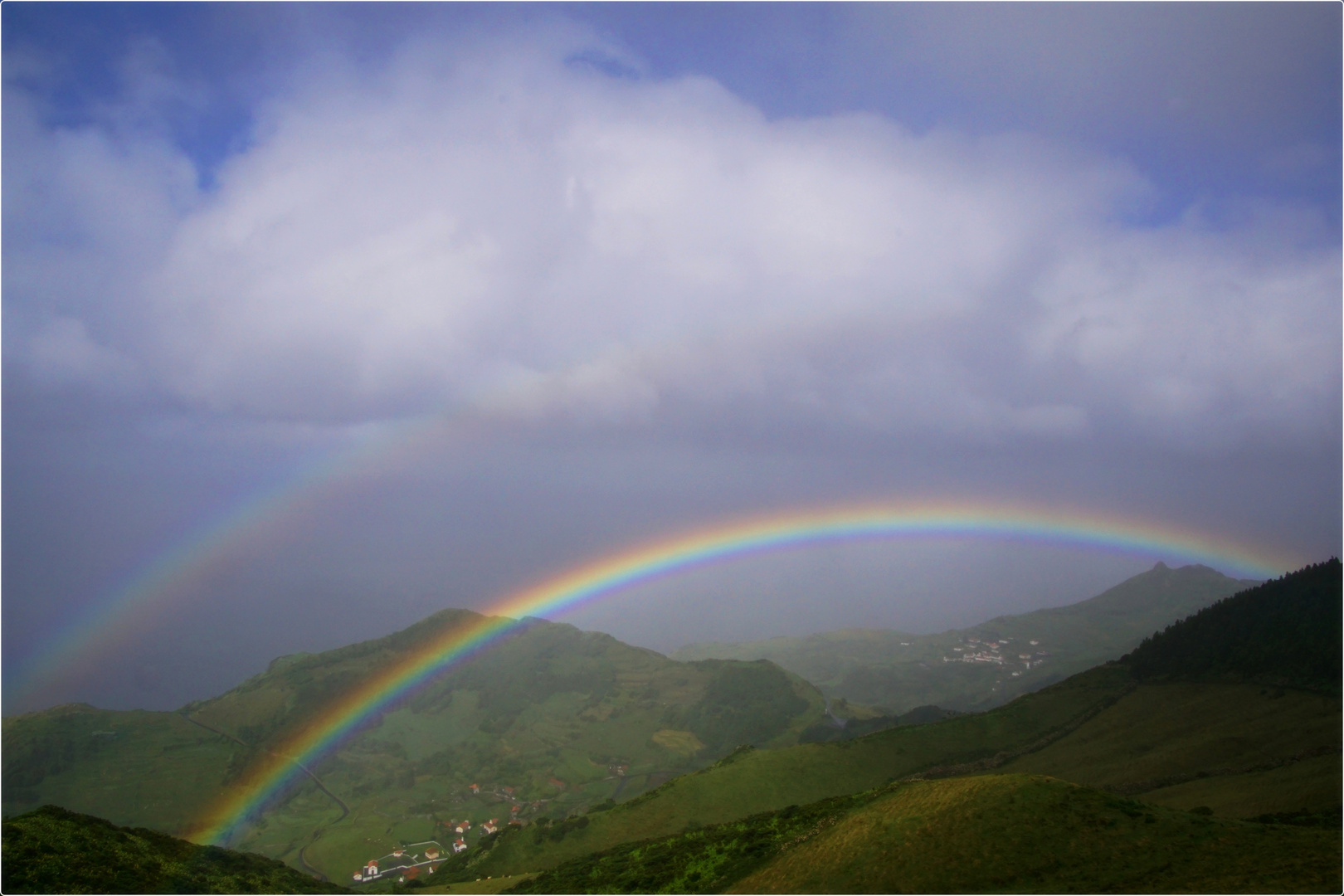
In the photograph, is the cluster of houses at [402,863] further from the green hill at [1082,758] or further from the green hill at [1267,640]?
the green hill at [1267,640]

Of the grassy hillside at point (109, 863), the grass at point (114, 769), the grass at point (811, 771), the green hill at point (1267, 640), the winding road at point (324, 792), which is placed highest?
the green hill at point (1267, 640)

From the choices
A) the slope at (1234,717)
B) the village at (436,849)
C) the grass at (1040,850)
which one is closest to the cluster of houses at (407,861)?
the village at (436,849)

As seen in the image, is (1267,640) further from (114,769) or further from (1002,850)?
(114,769)

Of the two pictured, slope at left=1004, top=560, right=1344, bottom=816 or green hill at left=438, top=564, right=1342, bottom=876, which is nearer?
slope at left=1004, top=560, right=1344, bottom=816

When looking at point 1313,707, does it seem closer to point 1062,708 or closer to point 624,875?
point 1062,708

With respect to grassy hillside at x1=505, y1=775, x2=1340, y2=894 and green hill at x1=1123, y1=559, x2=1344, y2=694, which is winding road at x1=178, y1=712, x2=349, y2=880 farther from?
green hill at x1=1123, y1=559, x2=1344, y2=694

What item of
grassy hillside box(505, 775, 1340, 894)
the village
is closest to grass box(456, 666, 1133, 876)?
the village
